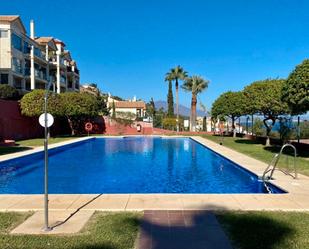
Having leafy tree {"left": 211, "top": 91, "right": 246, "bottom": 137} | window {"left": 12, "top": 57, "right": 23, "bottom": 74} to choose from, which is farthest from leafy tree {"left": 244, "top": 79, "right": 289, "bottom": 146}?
window {"left": 12, "top": 57, "right": 23, "bottom": 74}

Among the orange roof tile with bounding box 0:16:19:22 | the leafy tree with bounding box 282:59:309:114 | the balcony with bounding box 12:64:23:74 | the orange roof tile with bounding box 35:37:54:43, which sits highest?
the orange roof tile with bounding box 35:37:54:43

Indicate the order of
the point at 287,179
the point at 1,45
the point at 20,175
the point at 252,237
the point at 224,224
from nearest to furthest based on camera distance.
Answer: the point at 252,237, the point at 224,224, the point at 287,179, the point at 20,175, the point at 1,45

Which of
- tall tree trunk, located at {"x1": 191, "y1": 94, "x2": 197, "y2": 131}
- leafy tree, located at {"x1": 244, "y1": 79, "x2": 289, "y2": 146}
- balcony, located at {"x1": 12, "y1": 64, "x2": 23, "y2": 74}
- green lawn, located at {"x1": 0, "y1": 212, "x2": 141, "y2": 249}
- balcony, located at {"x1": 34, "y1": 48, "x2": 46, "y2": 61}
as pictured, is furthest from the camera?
tall tree trunk, located at {"x1": 191, "y1": 94, "x2": 197, "y2": 131}

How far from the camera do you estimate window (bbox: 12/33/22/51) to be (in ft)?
107

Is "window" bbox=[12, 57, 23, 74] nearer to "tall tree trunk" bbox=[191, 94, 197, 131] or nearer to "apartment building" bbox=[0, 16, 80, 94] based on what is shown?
"apartment building" bbox=[0, 16, 80, 94]

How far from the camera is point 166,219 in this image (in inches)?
233

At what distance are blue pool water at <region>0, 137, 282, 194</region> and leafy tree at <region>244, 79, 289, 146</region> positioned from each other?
13.5ft

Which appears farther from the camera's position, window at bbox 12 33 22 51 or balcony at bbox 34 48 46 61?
balcony at bbox 34 48 46 61

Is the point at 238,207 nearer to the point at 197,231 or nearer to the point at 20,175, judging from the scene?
the point at 197,231

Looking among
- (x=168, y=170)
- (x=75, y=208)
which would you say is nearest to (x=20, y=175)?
(x=168, y=170)

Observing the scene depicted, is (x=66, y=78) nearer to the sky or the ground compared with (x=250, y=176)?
nearer to the sky

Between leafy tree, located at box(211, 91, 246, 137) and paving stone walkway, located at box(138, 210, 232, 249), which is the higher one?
leafy tree, located at box(211, 91, 246, 137)

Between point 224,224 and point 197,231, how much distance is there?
62cm

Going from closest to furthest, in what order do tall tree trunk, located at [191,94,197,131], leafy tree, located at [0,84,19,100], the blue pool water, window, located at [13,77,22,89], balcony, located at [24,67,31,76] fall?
the blue pool water → leafy tree, located at [0,84,19,100] → window, located at [13,77,22,89] → balcony, located at [24,67,31,76] → tall tree trunk, located at [191,94,197,131]
